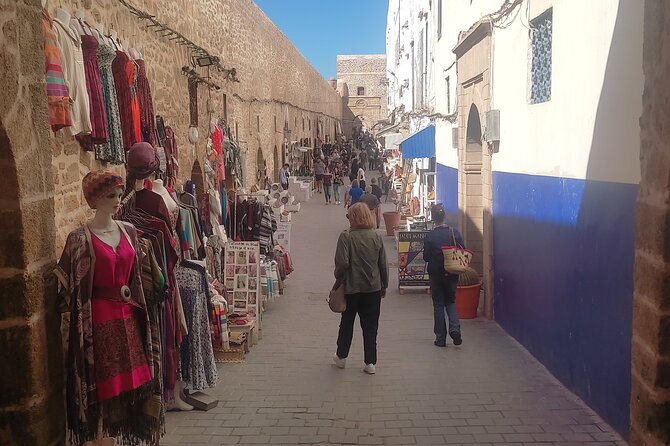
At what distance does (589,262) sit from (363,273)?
6.04 feet

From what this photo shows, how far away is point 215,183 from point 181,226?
169 inches

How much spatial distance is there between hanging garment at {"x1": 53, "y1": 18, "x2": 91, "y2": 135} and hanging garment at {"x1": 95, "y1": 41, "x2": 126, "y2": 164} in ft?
1.44

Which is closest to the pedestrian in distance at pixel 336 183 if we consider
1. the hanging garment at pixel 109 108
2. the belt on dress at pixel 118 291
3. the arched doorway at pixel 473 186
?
the arched doorway at pixel 473 186

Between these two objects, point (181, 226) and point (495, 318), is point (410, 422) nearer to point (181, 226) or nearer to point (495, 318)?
point (181, 226)

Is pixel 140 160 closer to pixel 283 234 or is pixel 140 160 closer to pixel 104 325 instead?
pixel 104 325

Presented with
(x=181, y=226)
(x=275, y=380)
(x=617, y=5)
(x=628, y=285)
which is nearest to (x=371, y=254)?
(x=275, y=380)

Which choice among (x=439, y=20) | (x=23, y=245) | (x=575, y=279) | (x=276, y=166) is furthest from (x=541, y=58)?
(x=276, y=166)

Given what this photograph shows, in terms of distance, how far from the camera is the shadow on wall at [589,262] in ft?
13.6

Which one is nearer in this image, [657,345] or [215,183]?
[657,345]

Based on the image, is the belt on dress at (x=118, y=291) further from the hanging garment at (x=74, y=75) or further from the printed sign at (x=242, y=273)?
the printed sign at (x=242, y=273)

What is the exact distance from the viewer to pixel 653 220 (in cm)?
316

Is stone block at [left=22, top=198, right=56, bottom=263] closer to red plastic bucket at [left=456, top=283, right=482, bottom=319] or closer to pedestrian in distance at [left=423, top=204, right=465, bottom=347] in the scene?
pedestrian in distance at [left=423, top=204, right=465, bottom=347]

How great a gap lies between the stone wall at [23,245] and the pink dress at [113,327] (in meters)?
0.22

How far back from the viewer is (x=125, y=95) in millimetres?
5363
